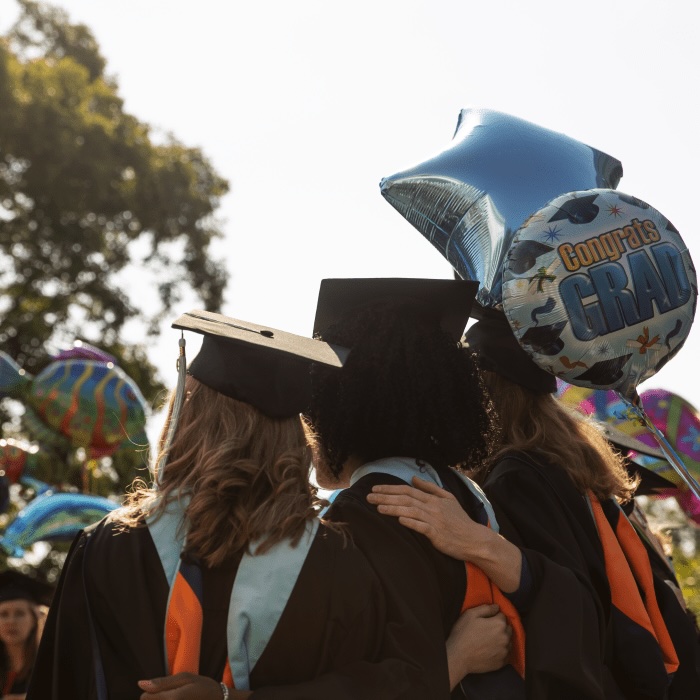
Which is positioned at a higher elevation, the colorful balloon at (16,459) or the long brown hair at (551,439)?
the colorful balloon at (16,459)

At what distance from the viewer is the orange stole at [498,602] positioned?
2.55 m

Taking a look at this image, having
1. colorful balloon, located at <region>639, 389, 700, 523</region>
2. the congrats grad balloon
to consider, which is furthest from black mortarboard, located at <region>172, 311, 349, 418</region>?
colorful balloon, located at <region>639, 389, 700, 523</region>

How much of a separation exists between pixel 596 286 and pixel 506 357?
1.51ft

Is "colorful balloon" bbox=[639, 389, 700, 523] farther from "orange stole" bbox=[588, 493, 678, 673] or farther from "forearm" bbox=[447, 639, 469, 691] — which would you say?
"forearm" bbox=[447, 639, 469, 691]

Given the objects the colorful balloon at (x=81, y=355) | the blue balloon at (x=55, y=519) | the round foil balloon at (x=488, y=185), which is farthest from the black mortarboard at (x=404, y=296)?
the colorful balloon at (x=81, y=355)

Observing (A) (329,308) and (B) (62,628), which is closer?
(B) (62,628)

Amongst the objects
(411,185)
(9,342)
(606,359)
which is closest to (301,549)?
(606,359)

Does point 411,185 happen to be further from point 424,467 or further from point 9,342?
point 9,342

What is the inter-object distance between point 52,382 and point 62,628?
5192 mm

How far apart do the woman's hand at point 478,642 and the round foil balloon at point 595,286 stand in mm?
739

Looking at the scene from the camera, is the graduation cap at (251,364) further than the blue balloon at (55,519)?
No

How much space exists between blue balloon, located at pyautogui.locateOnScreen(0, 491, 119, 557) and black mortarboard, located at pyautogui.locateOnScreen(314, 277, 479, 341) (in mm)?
3749

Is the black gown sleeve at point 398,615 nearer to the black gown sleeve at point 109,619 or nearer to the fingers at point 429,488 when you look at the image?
the fingers at point 429,488

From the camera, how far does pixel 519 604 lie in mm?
2615
